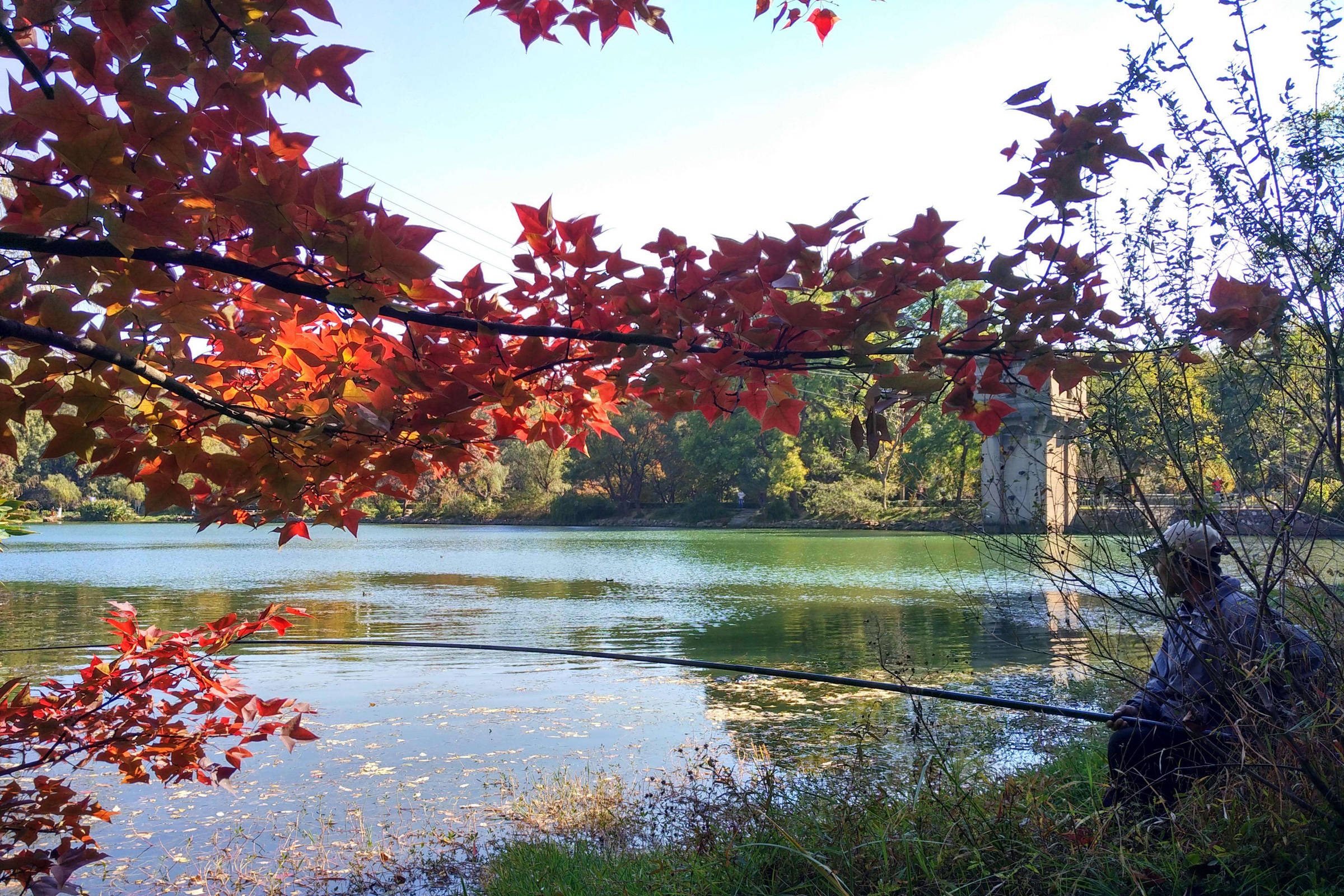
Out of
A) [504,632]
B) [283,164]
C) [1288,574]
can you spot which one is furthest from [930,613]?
[283,164]

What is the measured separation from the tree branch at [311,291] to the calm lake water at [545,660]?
1471 millimetres

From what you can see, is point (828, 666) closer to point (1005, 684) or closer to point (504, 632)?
point (1005, 684)

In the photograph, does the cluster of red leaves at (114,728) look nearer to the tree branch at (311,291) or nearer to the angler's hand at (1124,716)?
the tree branch at (311,291)

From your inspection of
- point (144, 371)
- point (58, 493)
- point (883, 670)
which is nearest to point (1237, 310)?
point (144, 371)

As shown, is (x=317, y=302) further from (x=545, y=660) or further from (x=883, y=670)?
(x=545, y=660)

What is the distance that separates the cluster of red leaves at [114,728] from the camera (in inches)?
89.6

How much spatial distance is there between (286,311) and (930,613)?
12753mm

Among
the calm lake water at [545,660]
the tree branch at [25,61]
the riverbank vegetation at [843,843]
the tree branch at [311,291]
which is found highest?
the tree branch at [25,61]

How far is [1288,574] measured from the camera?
266cm

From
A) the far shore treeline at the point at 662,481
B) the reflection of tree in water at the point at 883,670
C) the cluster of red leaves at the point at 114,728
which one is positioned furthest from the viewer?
the far shore treeline at the point at 662,481

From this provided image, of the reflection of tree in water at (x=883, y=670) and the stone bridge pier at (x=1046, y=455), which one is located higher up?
the stone bridge pier at (x=1046, y=455)

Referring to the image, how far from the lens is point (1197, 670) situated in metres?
2.62

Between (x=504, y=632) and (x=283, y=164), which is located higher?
(x=283, y=164)

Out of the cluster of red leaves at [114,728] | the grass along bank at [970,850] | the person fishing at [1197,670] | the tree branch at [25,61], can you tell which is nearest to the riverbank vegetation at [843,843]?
the grass along bank at [970,850]
